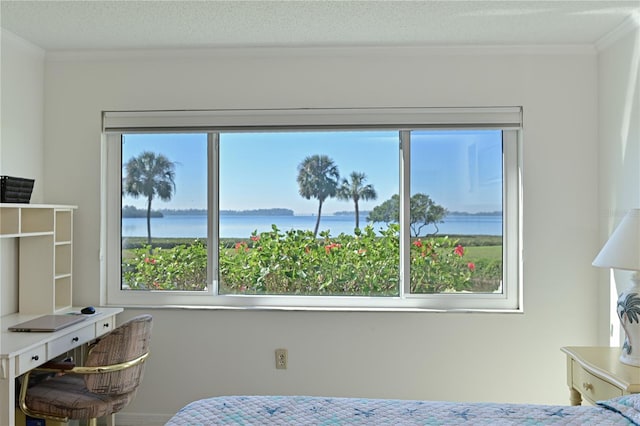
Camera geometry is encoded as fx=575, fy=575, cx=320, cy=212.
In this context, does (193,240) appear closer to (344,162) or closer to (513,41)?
(344,162)

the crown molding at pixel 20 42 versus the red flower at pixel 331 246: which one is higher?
the crown molding at pixel 20 42

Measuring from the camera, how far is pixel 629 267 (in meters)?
2.58

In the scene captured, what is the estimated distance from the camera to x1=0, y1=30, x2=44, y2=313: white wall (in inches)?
132

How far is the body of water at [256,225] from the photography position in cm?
370

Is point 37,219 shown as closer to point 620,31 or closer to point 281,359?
point 281,359

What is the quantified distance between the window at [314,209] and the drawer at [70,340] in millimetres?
530

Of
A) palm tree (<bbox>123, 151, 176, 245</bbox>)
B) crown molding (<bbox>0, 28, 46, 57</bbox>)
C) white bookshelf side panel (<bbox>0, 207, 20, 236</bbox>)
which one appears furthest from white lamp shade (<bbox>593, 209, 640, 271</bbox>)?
crown molding (<bbox>0, 28, 46, 57</bbox>)

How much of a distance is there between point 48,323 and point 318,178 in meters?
1.80

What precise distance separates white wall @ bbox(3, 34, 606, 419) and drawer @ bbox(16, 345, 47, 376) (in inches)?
37.3

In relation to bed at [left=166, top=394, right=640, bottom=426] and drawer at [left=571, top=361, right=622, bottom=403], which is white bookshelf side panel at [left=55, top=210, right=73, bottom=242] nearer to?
bed at [left=166, top=394, right=640, bottom=426]

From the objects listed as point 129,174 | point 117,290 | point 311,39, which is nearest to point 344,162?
point 311,39

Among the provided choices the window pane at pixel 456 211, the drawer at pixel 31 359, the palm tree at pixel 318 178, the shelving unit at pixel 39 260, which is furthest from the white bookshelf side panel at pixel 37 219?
the window pane at pixel 456 211

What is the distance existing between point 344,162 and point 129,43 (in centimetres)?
152

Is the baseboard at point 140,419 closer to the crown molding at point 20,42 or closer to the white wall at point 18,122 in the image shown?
the white wall at point 18,122
